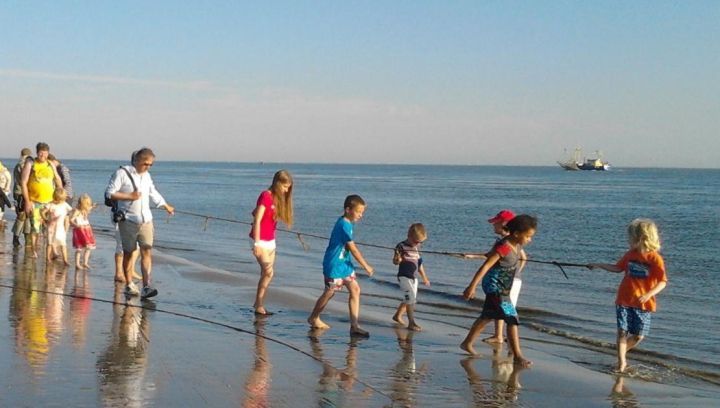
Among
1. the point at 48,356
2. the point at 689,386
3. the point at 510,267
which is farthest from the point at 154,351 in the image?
the point at 689,386

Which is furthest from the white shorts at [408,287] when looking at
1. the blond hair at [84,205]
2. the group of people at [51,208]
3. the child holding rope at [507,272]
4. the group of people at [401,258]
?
the blond hair at [84,205]

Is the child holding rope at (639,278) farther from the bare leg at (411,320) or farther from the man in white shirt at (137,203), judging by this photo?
the man in white shirt at (137,203)

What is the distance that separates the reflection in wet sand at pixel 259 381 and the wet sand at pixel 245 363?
0.01 meters

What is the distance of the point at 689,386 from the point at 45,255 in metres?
9.92

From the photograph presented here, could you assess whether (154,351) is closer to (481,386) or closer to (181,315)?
(181,315)

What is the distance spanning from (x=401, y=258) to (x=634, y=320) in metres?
2.66

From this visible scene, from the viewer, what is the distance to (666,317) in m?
14.0

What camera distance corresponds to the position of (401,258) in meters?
9.74

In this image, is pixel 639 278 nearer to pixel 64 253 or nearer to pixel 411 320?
pixel 411 320

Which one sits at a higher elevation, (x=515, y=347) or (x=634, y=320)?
(x=634, y=320)

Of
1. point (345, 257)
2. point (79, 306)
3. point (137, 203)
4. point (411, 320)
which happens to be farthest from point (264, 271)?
point (79, 306)

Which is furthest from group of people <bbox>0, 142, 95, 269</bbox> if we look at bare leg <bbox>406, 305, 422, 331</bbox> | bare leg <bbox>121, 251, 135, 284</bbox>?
bare leg <bbox>406, 305, 422, 331</bbox>

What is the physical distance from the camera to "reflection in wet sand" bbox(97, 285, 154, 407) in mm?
5914

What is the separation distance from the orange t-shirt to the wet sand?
757mm
